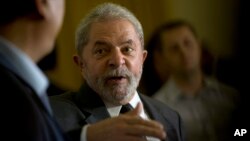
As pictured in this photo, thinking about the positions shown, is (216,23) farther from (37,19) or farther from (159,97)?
(37,19)

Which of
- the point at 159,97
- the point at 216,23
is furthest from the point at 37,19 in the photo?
the point at 216,23

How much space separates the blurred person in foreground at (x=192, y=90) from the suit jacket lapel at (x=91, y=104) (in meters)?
0.64

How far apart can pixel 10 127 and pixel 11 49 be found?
95mm

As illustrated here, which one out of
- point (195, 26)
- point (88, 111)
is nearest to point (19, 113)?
point (88, 111)

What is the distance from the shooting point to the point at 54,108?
998 millimetres

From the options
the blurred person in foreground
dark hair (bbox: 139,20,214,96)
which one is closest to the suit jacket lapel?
the blurred person in foreground

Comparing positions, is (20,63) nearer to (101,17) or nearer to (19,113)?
(19,113)

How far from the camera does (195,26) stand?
2.38 meters

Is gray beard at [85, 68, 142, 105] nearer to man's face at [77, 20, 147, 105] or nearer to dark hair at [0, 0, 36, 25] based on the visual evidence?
man's face at [77, 20, 147, 105]

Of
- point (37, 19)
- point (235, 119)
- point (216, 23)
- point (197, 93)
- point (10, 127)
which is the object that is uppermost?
point (37, 19)

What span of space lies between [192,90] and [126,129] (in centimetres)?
113

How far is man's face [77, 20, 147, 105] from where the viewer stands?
1.01m

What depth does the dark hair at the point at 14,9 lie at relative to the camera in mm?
532

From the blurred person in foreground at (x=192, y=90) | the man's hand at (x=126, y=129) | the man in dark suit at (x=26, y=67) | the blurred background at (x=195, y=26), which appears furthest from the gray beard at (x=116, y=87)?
the blurred background at (x=195, y=26)
